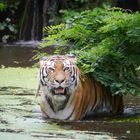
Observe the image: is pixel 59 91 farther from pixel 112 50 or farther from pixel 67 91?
pixel 112 50

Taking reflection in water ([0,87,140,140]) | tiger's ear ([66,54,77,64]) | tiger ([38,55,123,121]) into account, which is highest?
tiger's ear ([66,54,77,64])

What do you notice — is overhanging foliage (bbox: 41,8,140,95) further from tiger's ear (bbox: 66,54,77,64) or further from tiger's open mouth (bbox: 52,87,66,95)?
tiger's open mouth (bbox: 52,87,66,95)

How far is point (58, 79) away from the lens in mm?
5762

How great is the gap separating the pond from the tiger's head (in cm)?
24

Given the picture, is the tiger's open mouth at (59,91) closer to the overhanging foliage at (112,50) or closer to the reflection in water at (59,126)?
the reflection in water at (59,126)

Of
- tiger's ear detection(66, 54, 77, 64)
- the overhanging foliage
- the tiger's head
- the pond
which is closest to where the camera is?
the pond

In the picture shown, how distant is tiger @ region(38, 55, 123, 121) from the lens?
19.1 feet

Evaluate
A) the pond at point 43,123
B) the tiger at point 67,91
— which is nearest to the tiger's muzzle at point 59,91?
the tiger at point 67,91

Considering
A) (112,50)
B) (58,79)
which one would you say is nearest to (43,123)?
(58,79)

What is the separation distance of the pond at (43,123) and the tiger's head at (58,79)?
0.24 metres

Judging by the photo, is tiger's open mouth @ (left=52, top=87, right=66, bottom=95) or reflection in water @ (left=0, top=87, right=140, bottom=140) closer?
reflection in water @ (left=0, top=87, right=140, bottom=140)

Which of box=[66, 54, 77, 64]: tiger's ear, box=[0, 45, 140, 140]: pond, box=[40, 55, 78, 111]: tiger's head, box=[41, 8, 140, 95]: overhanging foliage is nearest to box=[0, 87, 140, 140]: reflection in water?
box=[0, 45, 140, 140]: pond

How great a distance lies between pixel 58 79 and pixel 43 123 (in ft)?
1.63

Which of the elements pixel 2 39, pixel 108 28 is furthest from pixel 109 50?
pixel 2 39
